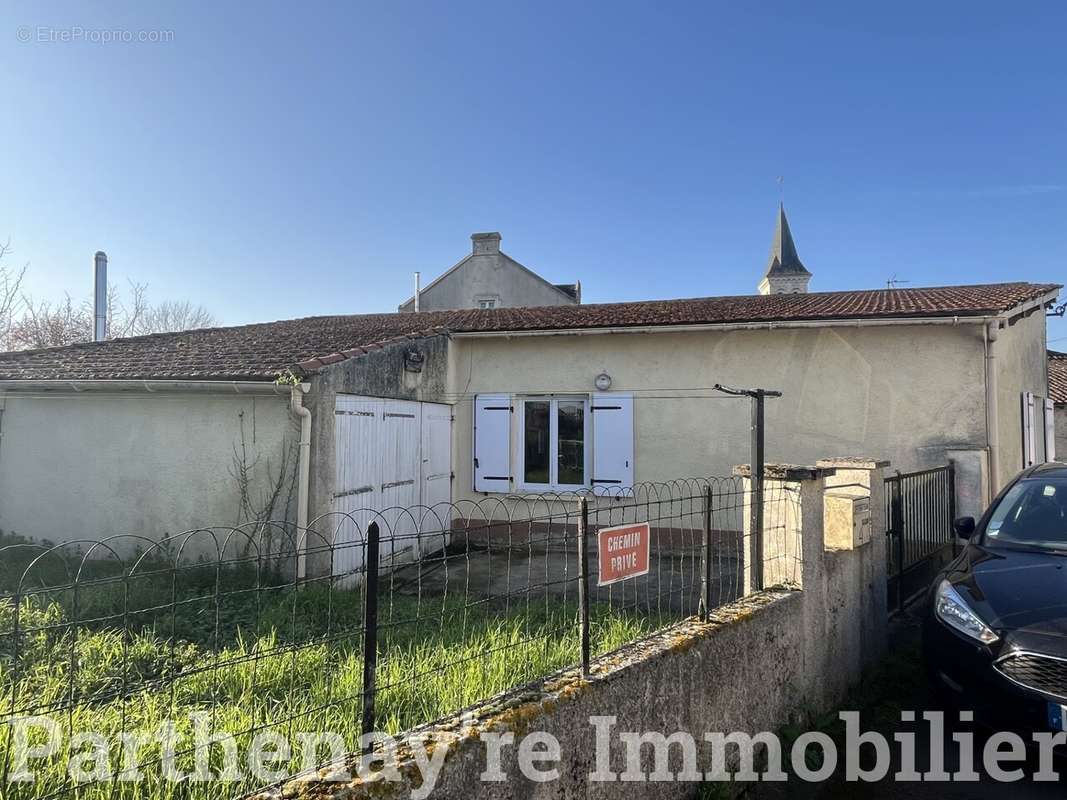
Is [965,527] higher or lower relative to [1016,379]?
lower

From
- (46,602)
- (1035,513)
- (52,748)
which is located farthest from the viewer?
(46,602)

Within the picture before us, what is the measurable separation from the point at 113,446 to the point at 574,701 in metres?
7.86

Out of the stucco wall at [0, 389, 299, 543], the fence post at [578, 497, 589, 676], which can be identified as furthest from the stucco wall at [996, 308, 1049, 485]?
the stucco wall at [0, 389, 299, 543]

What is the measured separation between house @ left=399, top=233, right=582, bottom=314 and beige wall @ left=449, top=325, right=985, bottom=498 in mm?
14334

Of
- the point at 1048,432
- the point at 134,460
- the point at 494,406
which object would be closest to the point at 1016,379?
the point at 1048,432

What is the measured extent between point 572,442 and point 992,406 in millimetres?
5540

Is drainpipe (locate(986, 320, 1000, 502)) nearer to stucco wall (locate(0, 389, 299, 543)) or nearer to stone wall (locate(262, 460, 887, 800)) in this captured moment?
stone wall (locate(262, 460, 887, 800))

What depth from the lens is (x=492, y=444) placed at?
1041 centimetres

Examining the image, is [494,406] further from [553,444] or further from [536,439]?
[553,444]

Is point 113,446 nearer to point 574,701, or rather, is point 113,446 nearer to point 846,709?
point 574,701

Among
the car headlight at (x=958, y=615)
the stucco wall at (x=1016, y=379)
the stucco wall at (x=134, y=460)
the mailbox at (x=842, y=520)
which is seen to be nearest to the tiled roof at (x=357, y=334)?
the stucco wall at (x=134, y=460)

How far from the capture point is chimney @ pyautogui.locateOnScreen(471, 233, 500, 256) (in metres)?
25.0

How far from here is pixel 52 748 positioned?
258cm

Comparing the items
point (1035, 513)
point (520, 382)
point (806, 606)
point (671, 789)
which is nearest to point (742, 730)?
point (671, 789)
